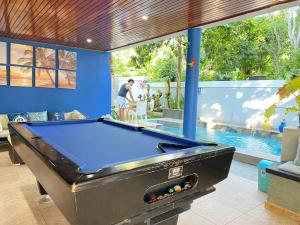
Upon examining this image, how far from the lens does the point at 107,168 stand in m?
1.29

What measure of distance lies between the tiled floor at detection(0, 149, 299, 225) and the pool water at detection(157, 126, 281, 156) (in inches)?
105

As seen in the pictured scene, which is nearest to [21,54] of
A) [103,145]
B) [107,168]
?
[103,145]

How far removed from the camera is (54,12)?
12.7ft

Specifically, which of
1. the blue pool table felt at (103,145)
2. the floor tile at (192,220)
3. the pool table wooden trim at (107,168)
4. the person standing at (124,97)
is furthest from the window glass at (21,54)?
the floor tile at (192,220)

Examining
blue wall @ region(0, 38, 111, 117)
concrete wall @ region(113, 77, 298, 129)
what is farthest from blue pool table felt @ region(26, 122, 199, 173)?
concrete wall @ region(113, 77, 298, 129)

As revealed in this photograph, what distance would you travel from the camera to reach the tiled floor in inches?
98.3

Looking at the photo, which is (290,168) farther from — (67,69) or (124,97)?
(124,97)

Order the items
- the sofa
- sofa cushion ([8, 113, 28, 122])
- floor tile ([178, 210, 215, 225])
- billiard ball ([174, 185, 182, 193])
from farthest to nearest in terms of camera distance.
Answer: sofa cushion ([8, 113, 28, 122])
the sofa
floor tile ([178, 210, 215, 225])
billiard ball ([174, 185, 182, 193])

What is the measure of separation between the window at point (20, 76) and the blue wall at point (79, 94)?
0.13 metres

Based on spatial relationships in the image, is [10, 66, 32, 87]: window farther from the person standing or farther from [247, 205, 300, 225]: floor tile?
[247, 205, 300, 225]: floor tile

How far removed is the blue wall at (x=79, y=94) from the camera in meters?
5.82

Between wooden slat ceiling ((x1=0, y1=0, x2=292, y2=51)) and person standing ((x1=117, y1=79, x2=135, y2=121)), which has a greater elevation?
wooden slat ceiling ((x1=0, y1=0, x2=292, y2=51))

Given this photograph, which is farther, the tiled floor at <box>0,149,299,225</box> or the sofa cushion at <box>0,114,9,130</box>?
the sofa cushion at <box>0,114,9,130</box>

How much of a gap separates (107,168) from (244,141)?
21.0 feet
